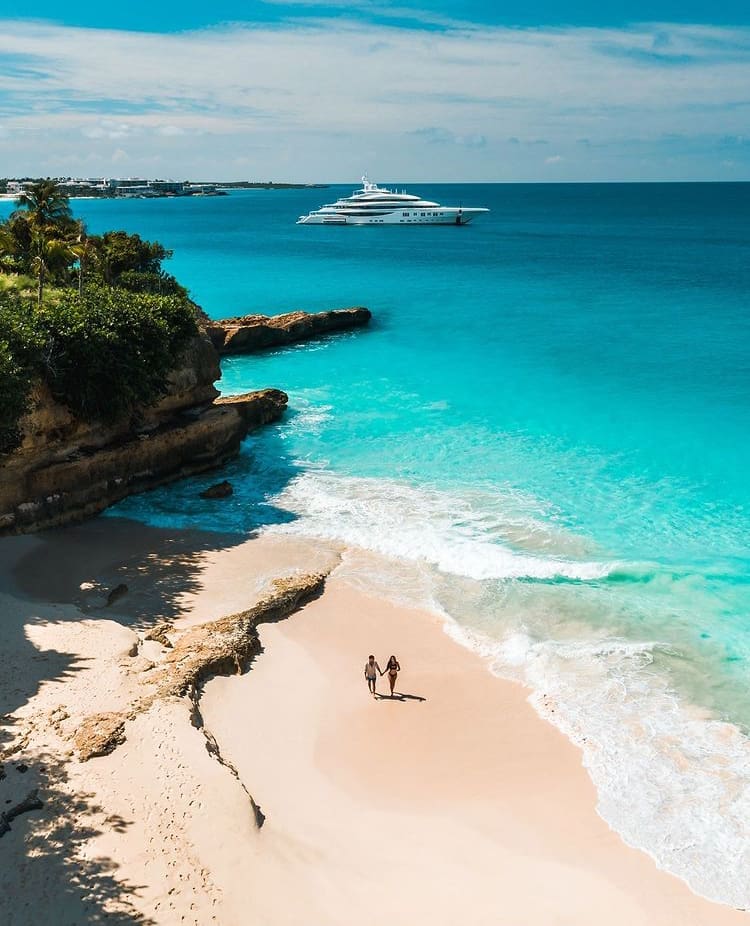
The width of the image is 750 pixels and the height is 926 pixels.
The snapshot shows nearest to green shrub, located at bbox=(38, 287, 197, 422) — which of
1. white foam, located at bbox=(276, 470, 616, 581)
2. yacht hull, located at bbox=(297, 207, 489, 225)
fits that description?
white foam, located at bbox=(276, 470, 616, 581)

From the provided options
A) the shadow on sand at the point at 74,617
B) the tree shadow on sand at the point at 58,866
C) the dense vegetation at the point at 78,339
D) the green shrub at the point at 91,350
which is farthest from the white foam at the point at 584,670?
the tree shadow on sand at the point at 58,866

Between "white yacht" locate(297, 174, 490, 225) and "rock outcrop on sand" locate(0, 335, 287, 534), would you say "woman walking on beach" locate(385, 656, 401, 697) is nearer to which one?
"rock outcrop on sand" locate(0, 335, 287, 534)

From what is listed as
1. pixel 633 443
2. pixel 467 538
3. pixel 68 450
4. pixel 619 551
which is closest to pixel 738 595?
pixel 619 551

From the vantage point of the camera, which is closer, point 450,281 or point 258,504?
point 258,504

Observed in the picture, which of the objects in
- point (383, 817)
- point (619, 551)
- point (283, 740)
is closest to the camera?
point (383, 817)

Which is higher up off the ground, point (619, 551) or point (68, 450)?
point (68, 450)

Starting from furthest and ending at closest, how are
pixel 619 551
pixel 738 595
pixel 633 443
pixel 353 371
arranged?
pixel 353 371 → pixel 633 443 → pixel 619 551 → pixel 738 595

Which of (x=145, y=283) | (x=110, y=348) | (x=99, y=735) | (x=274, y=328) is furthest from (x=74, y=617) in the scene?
(x=274, y=328)

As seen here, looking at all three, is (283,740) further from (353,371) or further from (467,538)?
(353,371)
